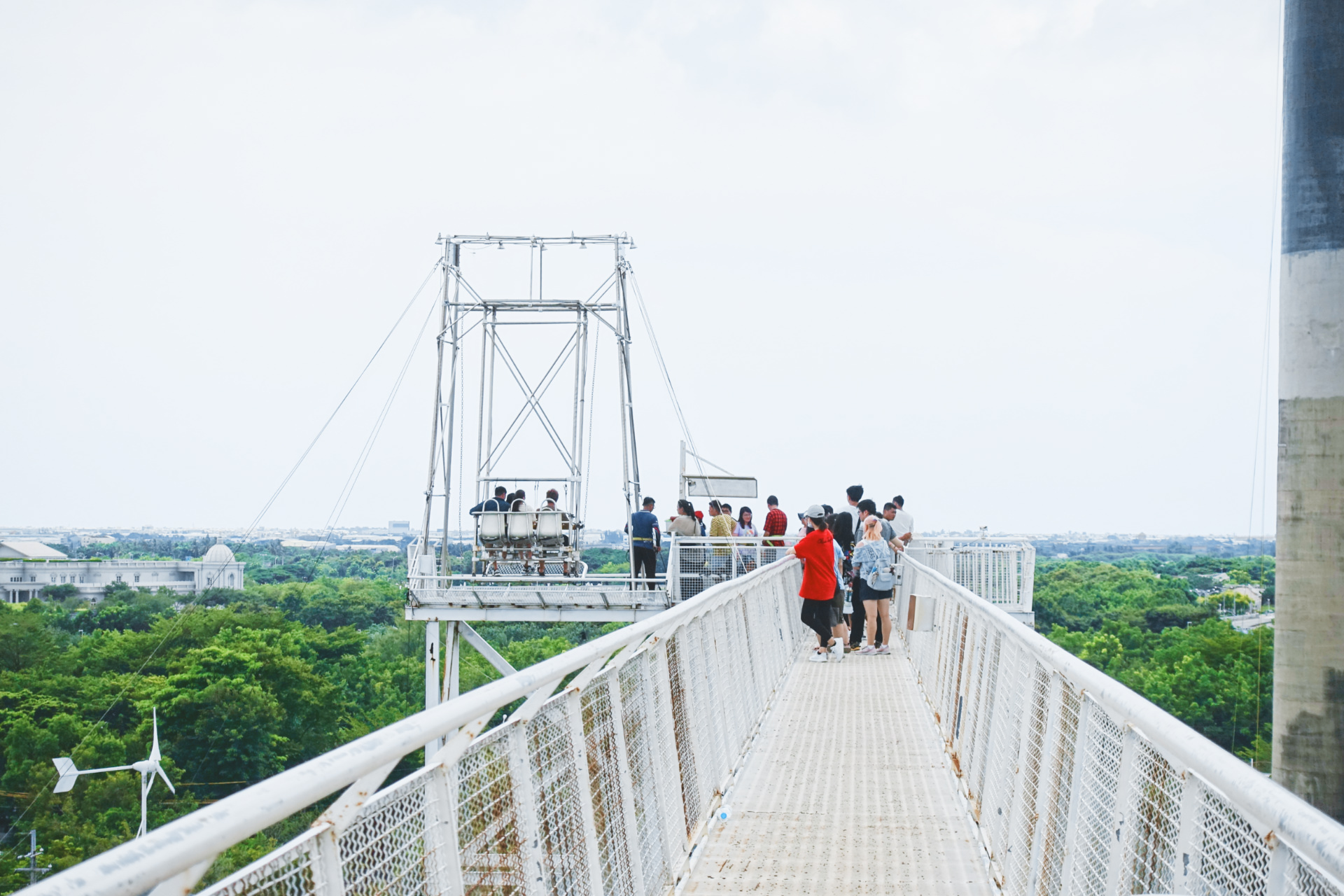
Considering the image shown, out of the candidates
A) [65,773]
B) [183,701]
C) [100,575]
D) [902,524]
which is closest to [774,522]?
[902,524]

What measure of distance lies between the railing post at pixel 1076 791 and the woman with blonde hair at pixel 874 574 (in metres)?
9.66

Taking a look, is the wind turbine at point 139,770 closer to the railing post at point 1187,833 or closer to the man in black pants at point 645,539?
the man in black pants at point 645,539

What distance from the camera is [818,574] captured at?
45.1 feet

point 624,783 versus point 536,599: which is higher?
point 624,783

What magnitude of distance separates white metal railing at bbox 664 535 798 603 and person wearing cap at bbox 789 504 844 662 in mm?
6579

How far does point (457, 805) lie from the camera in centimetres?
317

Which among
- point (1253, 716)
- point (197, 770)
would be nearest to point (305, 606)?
point (197, 770)

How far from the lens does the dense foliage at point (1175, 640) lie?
214 ft

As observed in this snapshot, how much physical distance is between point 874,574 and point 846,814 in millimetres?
7048

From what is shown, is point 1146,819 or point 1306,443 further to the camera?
point 1306,443

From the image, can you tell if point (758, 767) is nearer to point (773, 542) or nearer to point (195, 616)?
point (773, 542)

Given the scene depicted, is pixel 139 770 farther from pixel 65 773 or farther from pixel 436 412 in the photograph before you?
pixel 436 412

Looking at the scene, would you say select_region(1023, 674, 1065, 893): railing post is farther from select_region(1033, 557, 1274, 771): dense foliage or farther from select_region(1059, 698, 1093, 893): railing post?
select_region(1033, 557, 1274, 771): dense foliage

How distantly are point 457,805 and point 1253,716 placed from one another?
7061cm
